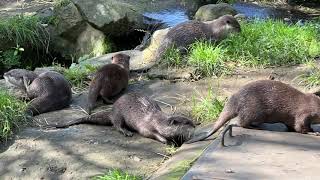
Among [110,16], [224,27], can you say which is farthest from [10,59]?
[224,27]

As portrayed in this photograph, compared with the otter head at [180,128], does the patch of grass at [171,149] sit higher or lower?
lower

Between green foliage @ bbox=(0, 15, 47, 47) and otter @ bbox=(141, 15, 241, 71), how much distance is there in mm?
3005

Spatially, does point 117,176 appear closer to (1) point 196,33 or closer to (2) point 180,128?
(2) point 180,128

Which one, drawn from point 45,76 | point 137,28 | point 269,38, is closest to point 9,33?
point 137,28

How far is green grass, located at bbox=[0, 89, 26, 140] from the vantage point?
4.69 m

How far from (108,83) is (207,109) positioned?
3.77 feet

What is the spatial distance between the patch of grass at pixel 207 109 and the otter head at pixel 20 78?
1764 mm

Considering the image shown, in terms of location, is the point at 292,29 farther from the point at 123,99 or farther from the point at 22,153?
the point at 22,153

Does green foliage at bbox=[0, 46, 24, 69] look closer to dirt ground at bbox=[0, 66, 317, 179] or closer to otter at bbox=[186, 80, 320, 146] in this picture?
dirt ground at bbox=[0, 66, 317, 179]

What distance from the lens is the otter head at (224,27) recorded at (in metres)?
6.19

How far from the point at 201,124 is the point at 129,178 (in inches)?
43.5

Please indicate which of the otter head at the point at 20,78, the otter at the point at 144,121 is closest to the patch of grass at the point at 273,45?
the otter at the point at 144,121

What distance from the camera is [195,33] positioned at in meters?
6.24

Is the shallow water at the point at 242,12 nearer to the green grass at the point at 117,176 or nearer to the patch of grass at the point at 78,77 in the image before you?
the patch of grass at the point at 78,77
